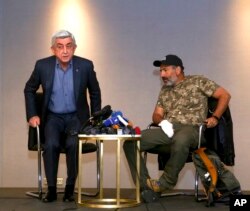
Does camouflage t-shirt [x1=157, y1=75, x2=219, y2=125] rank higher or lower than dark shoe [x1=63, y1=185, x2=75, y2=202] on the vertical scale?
higher

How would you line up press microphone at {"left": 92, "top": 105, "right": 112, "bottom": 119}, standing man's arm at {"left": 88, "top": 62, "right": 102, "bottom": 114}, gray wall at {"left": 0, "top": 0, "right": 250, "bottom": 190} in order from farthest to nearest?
1. gray wall at {"left": 0, "top": 0, "right": 250, "bottom": 190}
2. standing man's arm at {"left": 88, "top": 62, "right": 102, "bottom": 114}
3. press microphone at {"left": 92, "top": 105, "right": 112, "bottom": 119}

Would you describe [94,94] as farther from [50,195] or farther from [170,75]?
[50,195]

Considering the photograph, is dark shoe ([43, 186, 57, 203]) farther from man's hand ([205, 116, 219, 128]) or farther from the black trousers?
man's hand ([205, 116, 219, 128])

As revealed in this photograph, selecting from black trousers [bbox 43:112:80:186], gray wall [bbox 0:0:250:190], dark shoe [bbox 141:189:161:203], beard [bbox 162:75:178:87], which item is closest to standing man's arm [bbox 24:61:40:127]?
black trousers [bbox 43:112:80:186]

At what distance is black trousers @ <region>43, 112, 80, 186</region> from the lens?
149 inches

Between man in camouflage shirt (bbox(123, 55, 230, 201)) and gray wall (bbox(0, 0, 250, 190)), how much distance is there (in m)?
0.96

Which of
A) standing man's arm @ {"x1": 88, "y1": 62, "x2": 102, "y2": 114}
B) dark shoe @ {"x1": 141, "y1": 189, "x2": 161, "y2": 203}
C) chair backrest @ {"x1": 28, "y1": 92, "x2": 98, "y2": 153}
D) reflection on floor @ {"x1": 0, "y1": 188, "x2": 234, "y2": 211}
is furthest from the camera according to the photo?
standing man's arm @ {"x1": 88, "y1": 62, "x2": 102, "y2": 114}

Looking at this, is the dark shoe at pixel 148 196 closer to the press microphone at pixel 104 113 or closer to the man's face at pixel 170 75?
the press microphone at pixel 104 113

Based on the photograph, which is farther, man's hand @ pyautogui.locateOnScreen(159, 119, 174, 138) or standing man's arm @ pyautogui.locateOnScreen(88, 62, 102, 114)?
standing man's arm @ pyautogui.locateOnScreen(88, 62, 102, 114)

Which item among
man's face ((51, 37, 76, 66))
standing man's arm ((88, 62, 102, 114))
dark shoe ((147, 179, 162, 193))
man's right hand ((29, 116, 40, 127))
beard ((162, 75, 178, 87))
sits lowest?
dark shoe ((147, 179, 162, 193))

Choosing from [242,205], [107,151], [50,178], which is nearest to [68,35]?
[50,178]

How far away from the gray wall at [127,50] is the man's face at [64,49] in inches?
52.5

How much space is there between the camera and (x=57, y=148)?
380 cm

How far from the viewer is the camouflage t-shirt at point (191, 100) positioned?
4055mm
